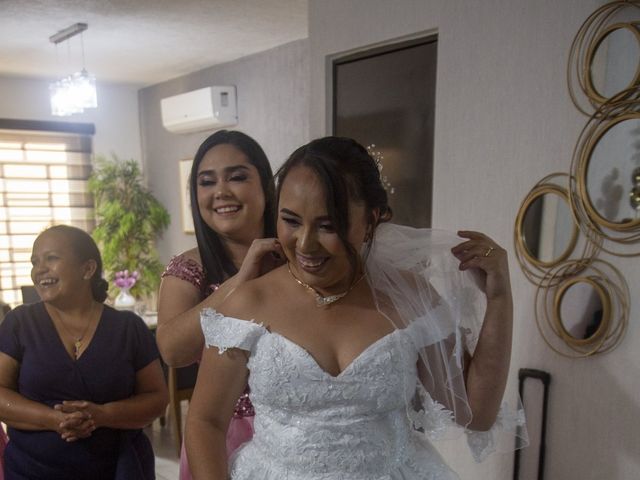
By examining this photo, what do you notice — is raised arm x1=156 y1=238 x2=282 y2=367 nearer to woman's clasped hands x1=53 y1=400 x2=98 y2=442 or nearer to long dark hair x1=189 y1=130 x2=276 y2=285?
long dark hair x1=189 y1=130 x2=276 y2=285

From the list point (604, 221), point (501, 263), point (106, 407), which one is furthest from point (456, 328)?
point (106, 407)

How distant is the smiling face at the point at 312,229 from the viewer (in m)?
0.96

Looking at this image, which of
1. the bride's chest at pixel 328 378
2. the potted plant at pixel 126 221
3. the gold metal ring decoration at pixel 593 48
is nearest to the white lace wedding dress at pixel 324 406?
the bride's chest at pixel 328 378

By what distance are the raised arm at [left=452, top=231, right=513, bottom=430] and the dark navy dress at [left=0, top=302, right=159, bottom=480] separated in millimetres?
936

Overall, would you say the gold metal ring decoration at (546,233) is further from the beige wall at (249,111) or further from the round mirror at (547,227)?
the beige wall at (249,111)

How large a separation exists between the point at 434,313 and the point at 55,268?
1008mm

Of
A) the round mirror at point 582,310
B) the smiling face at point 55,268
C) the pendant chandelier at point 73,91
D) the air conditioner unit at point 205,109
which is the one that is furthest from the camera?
the air conditioner unit at point 205,109

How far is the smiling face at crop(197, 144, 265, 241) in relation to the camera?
1312 mm

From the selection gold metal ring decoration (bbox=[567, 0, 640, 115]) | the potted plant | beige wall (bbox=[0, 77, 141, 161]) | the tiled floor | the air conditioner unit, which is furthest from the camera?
the potted plant

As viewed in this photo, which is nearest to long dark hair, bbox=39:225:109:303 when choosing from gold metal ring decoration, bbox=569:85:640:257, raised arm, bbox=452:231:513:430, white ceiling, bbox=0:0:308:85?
raised arm, bbox=452:231:513:430

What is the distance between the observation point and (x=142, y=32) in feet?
12.0

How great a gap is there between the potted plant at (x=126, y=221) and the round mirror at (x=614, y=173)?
4.52 meters

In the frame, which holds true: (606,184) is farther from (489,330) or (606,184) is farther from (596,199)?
(489,330)

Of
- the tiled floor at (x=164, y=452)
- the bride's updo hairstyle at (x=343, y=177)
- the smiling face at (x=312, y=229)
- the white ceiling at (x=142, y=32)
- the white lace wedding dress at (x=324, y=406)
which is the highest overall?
the white ceiling at (x=142, y=32)
